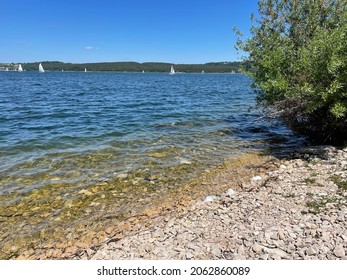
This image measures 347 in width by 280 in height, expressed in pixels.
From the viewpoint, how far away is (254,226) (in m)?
5.48

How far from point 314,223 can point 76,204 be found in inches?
248

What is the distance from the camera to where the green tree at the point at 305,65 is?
8.85m

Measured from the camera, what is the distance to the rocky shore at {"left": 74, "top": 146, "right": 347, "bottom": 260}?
4.73m

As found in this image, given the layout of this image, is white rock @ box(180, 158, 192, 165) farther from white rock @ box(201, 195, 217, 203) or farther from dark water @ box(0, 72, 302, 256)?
white rock @ box(201, 195, 217, 203)

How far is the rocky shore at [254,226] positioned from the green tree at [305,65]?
296cm

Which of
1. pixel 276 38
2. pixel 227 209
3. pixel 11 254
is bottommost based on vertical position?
pixel 11 254

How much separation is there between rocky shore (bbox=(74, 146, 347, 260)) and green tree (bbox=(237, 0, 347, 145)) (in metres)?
2.96

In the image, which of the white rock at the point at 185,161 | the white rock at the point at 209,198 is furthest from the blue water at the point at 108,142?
the white rock at the point at 209,198

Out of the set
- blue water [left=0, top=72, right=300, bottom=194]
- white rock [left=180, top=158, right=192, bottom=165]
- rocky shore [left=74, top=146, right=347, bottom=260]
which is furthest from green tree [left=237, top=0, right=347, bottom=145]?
white rock [left=180, top=158, right=192, bottom=165]

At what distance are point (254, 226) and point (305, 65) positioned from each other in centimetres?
680

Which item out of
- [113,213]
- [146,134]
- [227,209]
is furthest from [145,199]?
[146,134]

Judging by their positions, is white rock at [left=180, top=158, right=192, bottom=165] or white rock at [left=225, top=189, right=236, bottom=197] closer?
white rock at [left=225, top=189, right=236, bottom=197]

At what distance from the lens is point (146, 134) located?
15562 mm
